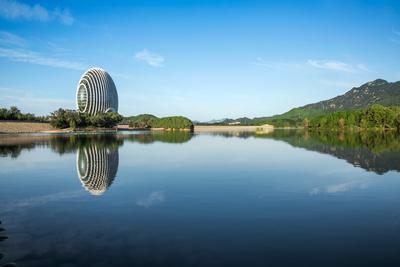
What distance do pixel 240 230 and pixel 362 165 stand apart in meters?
20.2

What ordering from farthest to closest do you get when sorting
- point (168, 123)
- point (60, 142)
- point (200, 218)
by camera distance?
point (168, 123) → point (60, 142) → point (200, 218)

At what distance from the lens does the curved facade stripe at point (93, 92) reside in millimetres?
178375

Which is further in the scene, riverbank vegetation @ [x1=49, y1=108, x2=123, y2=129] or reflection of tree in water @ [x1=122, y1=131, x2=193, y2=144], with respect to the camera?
riverbank vegetation @ [x1=49, y1=108, x2=123, y2=129]

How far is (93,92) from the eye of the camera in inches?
7101

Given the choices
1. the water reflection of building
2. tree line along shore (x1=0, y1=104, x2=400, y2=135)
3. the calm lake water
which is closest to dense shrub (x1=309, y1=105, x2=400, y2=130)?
tree line along shore (x1=0, y1=104, x2=400, y2=135)

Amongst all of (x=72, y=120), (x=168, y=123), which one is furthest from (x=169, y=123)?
(x=72, y=120)

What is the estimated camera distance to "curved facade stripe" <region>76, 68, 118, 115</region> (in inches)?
7023

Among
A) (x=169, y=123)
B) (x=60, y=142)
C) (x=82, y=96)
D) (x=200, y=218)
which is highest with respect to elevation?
(x=82, y=96)

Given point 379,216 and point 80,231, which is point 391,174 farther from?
point 80,231

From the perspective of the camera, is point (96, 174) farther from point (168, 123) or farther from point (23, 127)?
point (168, 123)

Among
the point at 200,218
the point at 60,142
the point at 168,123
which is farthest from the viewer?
the point at 168,123

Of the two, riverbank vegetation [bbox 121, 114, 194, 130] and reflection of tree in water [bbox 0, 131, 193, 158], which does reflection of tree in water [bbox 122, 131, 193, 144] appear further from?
riverbank vegetation [bbox 121, 114, 194, 130]

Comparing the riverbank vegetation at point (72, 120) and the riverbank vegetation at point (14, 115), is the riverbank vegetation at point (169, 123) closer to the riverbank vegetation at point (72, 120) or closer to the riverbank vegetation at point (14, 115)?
the riverbank vegetation at point (72, 120)

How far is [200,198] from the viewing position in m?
→ 15.9
